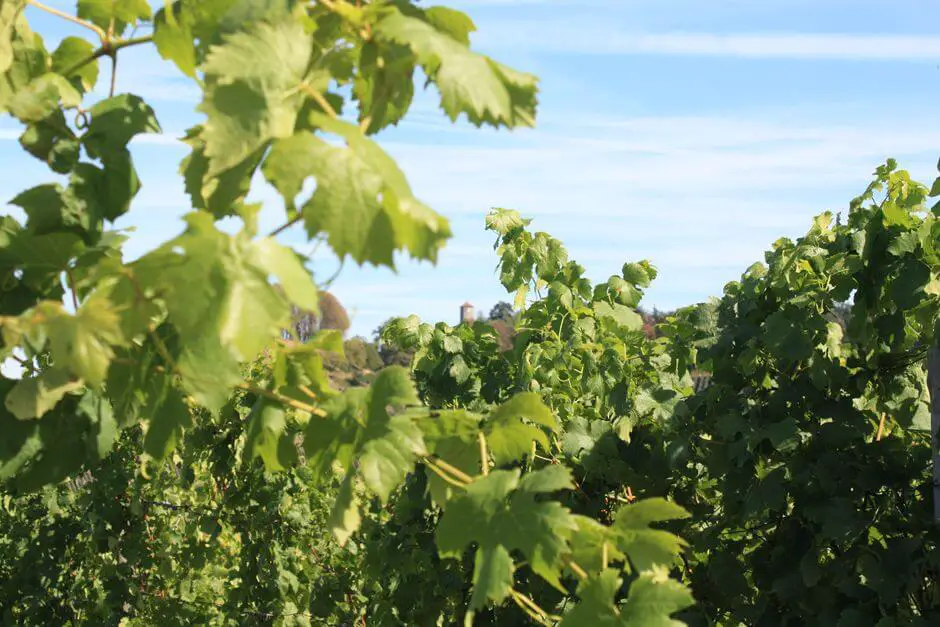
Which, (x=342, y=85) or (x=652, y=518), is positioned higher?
(x=342, y=85)

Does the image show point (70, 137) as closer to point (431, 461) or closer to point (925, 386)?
point (431, 461)

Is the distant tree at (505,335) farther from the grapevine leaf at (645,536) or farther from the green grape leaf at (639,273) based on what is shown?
the grapevine leaf at (645,536)

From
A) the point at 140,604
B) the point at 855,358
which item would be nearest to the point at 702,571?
the point at 855,358

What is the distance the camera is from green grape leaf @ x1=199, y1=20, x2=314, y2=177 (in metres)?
1.26

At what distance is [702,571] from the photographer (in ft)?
12.3

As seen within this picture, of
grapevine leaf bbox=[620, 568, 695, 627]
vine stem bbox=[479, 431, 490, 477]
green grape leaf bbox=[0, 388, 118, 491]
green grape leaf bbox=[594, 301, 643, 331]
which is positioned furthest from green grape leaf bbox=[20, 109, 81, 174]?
green grape leaf bbox=[594, 301, 643, 331]

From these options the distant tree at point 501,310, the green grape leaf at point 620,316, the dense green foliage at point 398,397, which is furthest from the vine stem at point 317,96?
the distant tree at point 501,310

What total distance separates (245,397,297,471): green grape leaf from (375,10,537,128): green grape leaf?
0.64 m

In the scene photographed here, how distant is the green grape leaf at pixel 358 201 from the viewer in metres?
1.21

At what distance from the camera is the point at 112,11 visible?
5.57ft

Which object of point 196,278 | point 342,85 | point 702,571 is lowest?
point 702,571

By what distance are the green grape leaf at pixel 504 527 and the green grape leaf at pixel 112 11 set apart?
93 cm

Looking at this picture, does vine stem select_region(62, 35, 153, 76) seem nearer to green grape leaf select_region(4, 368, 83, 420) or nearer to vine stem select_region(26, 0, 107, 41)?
vine stem select_region(26, 0, 107, 41)

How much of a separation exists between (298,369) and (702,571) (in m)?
2.55
